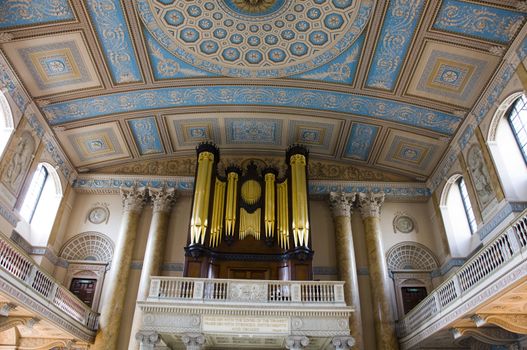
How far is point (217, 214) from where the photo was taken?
13.4 meters

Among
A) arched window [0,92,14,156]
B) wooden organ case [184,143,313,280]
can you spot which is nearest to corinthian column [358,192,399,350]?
wooden organ case [184,143,313,280]

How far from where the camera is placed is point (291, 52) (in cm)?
1247

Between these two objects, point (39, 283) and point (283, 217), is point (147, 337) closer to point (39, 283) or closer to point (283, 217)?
point (39, 283)

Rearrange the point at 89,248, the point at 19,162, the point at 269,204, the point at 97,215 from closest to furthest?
1. the point at 19,162
2. the point at 269,204
3. the point at 89,248
4. the point at 97,215

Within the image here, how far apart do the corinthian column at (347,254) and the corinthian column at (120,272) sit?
7.01 meters

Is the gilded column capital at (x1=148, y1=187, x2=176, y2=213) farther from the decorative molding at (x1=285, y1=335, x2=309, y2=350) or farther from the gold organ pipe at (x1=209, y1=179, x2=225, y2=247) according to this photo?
the decorative molding at (x1=285, y1=335, x2=309, y2=350)

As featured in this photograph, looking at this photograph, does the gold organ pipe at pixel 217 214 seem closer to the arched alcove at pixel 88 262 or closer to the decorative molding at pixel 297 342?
the decorative molding at pixel 297 342

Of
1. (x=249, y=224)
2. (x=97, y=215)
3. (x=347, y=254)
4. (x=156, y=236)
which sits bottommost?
(x=347, y=254)

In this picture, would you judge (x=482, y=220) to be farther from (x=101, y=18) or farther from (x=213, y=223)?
(x=101, y=18)

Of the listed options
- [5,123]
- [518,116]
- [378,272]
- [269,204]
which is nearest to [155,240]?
[269,204]

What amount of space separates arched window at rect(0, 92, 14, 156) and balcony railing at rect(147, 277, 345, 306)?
18.0ft

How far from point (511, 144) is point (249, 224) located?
7.75 m

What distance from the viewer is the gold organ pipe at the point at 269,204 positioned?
43.0 ft

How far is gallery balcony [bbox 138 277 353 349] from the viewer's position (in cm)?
1062
